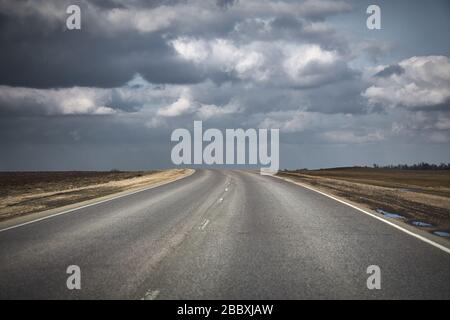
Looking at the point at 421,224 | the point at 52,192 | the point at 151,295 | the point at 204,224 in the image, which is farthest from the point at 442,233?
the point at 52,192

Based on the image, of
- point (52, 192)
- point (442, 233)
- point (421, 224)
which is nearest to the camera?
point (442, 233)

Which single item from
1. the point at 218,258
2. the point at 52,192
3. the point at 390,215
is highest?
the point at 218,258

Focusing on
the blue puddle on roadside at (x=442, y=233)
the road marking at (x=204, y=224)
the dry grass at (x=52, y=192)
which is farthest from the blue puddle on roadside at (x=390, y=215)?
the dry grass at (x=52, y=192)

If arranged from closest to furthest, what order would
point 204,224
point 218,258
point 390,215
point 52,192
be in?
point 218,258
point 204,224
point 390,215
point 52,192

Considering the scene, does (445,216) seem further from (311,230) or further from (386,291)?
(386,291)

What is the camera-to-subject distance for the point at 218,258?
7.38 meters

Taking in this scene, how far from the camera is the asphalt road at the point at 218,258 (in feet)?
18.2

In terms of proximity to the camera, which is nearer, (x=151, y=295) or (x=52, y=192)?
(x=151, y=295)

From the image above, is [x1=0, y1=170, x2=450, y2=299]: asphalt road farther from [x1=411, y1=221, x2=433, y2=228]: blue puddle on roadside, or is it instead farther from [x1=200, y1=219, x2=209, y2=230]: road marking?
[x1=411, y1=221, x2=433, y2=228]: blue puddle on roadside

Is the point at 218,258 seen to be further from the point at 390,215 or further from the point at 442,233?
the point at 390,215

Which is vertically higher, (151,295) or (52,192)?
(151,295)

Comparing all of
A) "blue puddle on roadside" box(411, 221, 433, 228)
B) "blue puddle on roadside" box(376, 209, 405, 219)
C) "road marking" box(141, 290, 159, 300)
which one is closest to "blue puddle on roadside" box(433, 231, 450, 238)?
"blue puddle on roadside" box(411, 221, 433, 228)

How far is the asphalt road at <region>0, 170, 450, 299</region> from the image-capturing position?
5.56 m

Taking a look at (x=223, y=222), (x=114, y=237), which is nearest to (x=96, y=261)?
(x=114, y=237)
